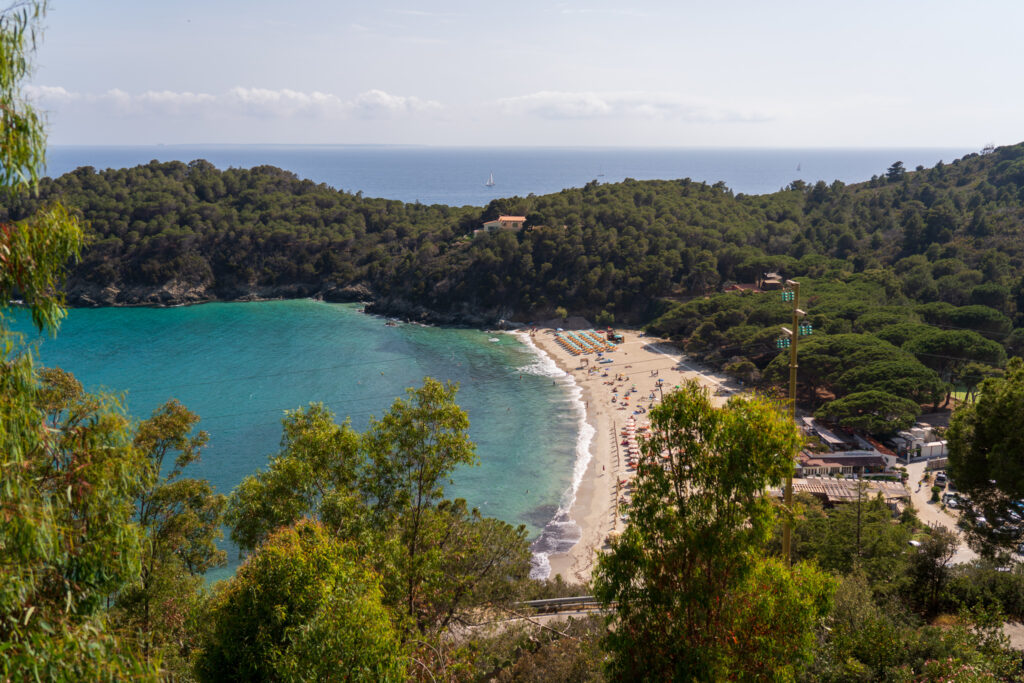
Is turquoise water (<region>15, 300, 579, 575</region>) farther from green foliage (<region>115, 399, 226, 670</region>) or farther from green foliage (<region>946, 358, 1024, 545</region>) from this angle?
green foliage (<region>946, 358, 1024, 545</region>)

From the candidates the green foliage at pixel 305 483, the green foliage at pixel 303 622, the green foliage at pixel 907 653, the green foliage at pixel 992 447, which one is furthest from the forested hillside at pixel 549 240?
the green foliage at pixel 303 622

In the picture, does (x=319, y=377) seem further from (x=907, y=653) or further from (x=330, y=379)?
(x=907, y=653)

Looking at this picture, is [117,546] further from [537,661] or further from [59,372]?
[537,661]

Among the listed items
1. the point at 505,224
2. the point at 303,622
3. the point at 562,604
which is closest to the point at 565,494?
the point at 562,604

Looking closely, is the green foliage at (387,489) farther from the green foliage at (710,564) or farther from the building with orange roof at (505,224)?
the building with orange roof at (505,224)

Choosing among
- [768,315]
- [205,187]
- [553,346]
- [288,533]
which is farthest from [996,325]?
[205,187]

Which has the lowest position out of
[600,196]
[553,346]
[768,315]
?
[553,346]
